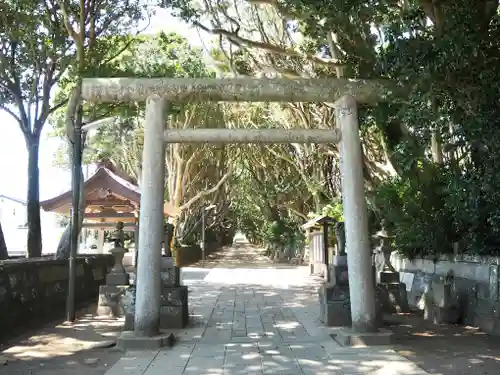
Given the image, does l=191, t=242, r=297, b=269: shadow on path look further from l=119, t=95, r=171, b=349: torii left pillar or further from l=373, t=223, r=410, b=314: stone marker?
l=119, t=95, r=171, b=349: torii left pillar

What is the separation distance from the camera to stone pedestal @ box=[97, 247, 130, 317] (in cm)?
1121

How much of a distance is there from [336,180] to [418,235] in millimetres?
12852

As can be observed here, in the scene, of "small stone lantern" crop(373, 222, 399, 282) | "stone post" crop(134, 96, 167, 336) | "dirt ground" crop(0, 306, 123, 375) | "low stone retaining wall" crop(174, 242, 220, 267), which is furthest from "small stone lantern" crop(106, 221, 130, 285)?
"low stone retaining wall" crop(174, 242, 220, 267)

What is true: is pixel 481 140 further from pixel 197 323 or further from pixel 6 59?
pixel 6 59

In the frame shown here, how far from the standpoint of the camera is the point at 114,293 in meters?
11.4

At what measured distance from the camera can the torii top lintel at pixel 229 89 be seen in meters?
8.23

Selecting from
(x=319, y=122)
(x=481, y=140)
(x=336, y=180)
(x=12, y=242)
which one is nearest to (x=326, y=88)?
(x=481, y=140)

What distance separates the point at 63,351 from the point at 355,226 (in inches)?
185

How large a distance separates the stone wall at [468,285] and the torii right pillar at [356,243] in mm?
2017

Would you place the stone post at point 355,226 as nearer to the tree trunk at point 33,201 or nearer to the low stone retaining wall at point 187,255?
the tree trunk at point 33,201

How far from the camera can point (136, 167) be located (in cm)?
A: 2569

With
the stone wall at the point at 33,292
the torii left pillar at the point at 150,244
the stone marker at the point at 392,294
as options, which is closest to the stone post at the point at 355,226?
the torii left pillar at the point at 150,244

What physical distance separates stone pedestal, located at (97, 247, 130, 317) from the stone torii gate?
3523 millimetres

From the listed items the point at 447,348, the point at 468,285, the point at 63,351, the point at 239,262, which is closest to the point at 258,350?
the point at 447,348
